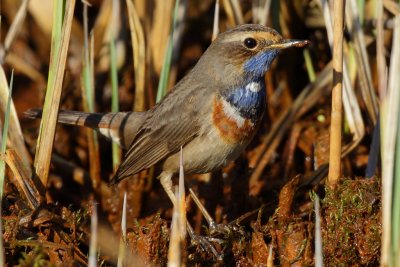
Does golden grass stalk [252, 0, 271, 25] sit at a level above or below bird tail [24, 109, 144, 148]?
above

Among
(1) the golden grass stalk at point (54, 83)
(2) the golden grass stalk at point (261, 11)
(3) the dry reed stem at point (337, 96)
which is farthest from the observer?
(2) the golden grass stalk at point (261, 11)

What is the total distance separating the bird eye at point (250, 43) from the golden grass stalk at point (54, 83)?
1466mm

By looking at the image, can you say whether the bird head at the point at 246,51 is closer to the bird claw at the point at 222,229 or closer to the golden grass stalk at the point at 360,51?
the golden grass stalk at the point at 360,51

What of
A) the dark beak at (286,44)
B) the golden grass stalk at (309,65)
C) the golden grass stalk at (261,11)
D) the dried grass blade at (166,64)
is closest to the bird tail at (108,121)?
the dried grass blade at (166,64)

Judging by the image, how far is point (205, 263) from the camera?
573 centimetres

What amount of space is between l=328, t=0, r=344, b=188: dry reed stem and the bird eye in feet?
2.23

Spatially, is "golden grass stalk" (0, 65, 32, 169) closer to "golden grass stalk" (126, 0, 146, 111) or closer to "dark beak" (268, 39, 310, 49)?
"golden grass stalk" (126, 0, 146, 111)

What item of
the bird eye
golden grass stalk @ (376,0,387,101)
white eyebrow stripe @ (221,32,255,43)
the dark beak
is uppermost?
white eyebrow stripe @ (221,32,255,43)

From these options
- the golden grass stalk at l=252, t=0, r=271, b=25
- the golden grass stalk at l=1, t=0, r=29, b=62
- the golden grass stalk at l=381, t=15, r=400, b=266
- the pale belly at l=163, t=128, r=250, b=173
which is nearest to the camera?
the golden grass stalk at l=381, t=15, r=400, b=266

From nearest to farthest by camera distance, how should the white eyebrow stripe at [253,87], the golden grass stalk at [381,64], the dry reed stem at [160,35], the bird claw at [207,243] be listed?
the golden grass stalk at [381,64] < the bird claw at [207,243] < the white eyebrow stripe at [253,87] < the dry reed stem at [160,35]

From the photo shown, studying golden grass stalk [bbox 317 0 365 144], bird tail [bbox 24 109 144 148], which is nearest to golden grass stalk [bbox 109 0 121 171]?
bird tail [bbox 24 109 144 148]

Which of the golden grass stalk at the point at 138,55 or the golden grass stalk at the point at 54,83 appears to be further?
the golden grass stalk at the point at 138,55

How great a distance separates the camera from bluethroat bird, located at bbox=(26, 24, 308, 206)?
19.5ft

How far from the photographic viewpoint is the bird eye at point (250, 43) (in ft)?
19.7
